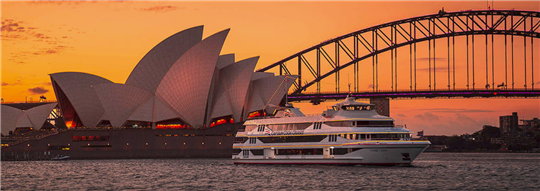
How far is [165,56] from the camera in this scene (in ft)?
362

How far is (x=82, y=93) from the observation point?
118 metres

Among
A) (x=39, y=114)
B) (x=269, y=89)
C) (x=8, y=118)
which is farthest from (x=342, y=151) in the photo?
(x=8, y=118)

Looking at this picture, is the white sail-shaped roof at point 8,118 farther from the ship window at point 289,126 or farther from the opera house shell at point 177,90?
the ship window at point 289,126

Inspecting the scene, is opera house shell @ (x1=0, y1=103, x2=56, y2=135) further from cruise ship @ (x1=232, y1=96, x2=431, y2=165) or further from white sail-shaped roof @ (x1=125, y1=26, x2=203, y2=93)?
cruise ship @ (x1=232, y1=96, x2=431, y2=165)

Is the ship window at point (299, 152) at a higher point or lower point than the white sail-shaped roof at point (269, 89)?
lower

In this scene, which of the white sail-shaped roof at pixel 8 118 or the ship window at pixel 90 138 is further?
the white sail-shaped roof at pixel 8 118

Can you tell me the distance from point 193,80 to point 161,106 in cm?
835

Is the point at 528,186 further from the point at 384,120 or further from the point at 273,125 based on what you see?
the point at 273,125

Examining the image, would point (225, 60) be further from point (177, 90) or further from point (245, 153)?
point (245, 153)

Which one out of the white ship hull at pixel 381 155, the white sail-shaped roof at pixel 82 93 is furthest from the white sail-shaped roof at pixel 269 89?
the white ship hull at pixel 381 155

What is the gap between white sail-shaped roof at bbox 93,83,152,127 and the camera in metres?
112

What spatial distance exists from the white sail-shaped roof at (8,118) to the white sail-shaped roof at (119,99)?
33.9 metres

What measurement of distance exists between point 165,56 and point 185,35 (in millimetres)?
4744

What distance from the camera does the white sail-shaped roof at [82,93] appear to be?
116 metres
